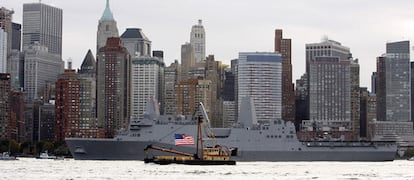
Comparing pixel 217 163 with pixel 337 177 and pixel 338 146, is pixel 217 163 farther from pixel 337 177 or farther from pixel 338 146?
pixel 338 146

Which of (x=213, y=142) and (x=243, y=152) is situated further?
(x=243, y=152)

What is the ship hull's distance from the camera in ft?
541

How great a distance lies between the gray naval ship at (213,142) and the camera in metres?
165

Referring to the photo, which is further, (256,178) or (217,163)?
(217,163)

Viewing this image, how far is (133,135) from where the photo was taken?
165875 millimetres

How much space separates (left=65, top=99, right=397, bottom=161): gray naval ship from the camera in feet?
542

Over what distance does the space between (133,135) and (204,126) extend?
12.6 m

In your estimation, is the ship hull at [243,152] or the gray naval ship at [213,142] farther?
the gray naval ship at [213,142]

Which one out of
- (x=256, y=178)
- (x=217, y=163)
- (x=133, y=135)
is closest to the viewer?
(x=256, y=178)

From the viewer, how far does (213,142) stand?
165 m

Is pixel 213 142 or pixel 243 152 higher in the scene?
pixel 213 142

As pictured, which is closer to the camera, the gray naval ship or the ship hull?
the ship hull

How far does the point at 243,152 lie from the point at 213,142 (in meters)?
6.04

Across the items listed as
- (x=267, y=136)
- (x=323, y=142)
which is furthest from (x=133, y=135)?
(x=323, y=142)
